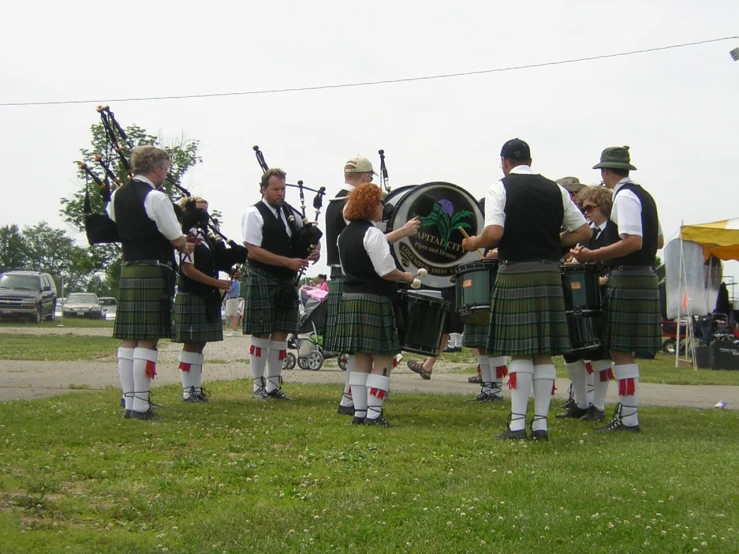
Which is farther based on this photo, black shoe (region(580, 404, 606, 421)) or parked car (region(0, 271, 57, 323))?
parked car (region(0, 271, 57, 323))

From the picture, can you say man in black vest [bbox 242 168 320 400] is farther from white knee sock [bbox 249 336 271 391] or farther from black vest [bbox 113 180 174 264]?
black vest [bbox 113 180 174 264]

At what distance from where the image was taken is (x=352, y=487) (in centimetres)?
457

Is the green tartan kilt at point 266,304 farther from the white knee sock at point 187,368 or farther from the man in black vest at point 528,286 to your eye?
the man in black vest at point 528,286

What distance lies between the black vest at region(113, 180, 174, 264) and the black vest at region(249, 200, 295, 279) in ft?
4.19

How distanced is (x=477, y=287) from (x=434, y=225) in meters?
1.28

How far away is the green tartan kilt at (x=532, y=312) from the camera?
237 inches

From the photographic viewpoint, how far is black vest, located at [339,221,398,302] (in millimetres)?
6695

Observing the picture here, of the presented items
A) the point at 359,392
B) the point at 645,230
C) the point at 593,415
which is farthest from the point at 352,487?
the point at 593,415

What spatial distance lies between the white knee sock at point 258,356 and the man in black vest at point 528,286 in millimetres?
2827

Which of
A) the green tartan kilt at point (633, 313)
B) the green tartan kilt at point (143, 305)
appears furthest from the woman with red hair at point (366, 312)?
the green tartan kilt at point (633, 313)

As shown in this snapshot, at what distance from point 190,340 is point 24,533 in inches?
170

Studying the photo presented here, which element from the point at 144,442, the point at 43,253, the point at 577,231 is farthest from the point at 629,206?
the point at 43,253

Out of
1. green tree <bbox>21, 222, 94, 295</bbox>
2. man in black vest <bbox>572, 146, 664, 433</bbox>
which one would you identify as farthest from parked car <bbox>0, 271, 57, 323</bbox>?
green tree <bbox>21, 222, 94, 295</bbox>

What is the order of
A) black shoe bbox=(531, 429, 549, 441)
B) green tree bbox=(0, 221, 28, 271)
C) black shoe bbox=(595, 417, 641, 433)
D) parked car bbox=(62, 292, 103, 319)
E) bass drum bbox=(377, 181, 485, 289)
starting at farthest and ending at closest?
green tree bbox=(0, 221, 28, 271) < parked car bbox=(62, 292, 103, 319) < bass drum bbox=(377, 181, 485, 289) < black shoe bbox=(595, 417, 641, 433) < black shoe bbox=(531, 429, 549, 441)
